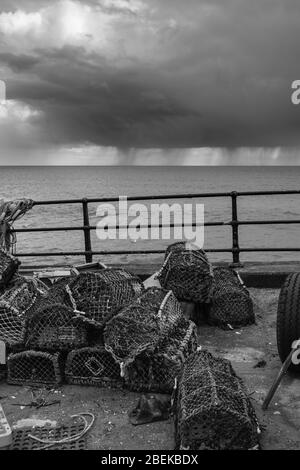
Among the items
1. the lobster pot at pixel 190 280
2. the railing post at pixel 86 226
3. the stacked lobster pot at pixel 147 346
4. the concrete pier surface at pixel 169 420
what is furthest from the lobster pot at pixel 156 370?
the railing post at pixel 86 226

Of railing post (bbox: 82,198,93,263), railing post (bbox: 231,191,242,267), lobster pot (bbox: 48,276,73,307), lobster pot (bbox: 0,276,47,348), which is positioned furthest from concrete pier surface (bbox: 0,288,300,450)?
railing post (bbox: 82,198,93,263)

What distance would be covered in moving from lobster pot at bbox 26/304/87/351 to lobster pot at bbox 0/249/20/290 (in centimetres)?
98

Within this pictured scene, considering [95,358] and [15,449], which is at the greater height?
[95,358]

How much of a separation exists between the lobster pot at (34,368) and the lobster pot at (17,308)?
139mm

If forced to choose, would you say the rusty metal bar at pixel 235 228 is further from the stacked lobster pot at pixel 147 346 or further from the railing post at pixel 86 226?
the stacked lobster pot at pixel 147 346

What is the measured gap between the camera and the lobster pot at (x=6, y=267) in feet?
17.4

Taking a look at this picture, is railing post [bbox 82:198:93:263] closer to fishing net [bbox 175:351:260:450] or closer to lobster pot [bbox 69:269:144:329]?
lobster pot [bbox 69:269:144:329]

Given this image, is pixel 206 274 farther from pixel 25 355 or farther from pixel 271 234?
pixel 271 234

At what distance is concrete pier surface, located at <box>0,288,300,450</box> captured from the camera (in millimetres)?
3457

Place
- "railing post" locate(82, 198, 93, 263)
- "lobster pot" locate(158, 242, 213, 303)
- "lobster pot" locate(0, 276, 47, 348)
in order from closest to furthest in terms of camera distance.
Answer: "lobster pot" locate(0, 276, 47, 348) < "lobster pot" locate(158, 242, 213, 303) < "railing post" locate(82, 198, 93, 263)

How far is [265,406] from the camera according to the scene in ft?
12.6
